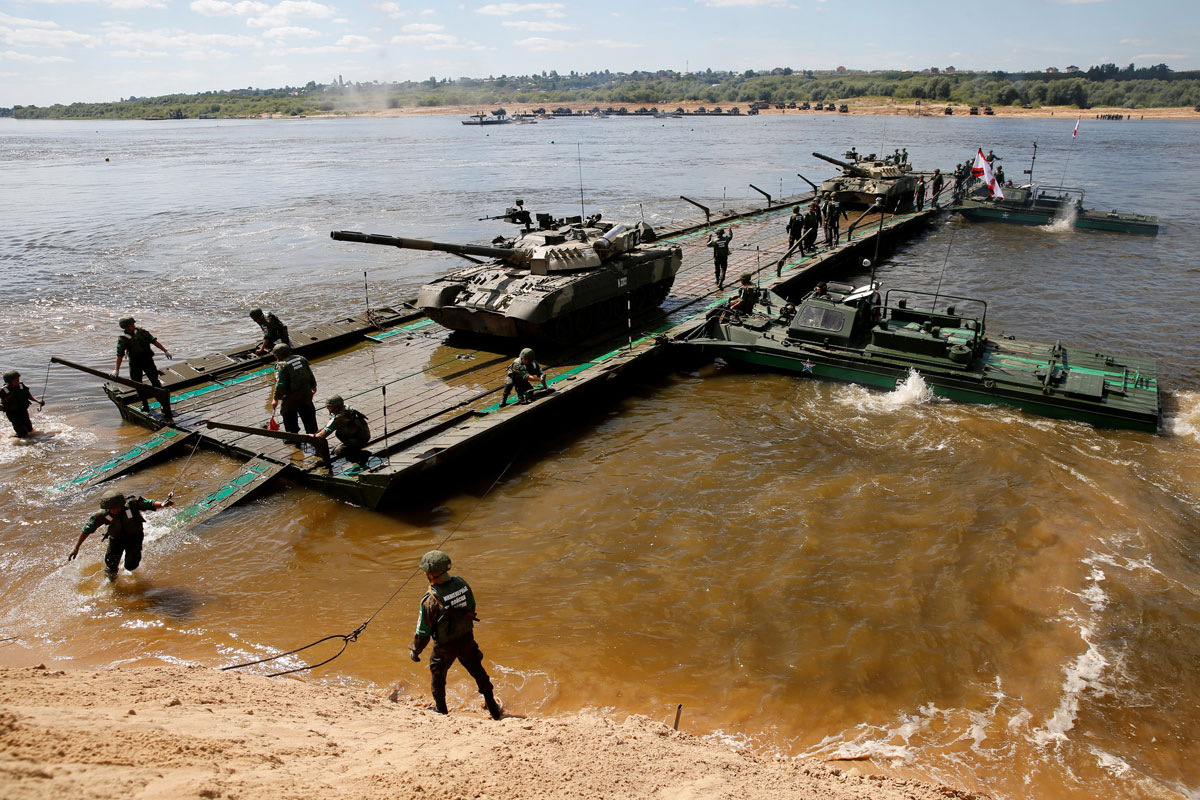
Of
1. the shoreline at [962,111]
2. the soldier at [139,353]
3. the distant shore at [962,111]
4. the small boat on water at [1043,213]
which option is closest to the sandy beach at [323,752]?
the soldier at [139,353]

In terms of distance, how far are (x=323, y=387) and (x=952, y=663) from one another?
10321 mm

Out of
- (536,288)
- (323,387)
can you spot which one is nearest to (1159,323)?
(536,288)

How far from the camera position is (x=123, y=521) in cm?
849

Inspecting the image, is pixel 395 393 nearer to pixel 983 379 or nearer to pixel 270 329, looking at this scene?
pixel 270 329

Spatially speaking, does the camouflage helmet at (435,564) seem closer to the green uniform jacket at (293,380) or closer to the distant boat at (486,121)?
the green uniform jacket at (293,380)

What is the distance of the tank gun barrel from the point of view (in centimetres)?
1256

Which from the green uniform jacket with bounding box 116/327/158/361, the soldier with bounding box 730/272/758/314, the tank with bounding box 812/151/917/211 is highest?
the tank with bounding box 812/151/917/211

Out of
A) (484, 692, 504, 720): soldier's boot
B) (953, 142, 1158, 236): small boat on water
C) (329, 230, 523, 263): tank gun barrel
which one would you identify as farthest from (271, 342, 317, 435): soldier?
(953, 142, 1158, 236): small boat on water

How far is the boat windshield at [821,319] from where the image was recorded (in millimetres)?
15164

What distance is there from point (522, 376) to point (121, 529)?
5844 millimetres

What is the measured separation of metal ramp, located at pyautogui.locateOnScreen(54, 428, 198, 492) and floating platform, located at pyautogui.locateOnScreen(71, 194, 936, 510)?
0.24 ft

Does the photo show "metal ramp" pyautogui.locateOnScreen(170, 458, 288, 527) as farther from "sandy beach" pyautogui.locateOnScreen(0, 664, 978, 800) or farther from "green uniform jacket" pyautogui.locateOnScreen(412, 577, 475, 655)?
"green uniform jacket" pyautogui.locateOnScreen(412, 577, 475, 655)

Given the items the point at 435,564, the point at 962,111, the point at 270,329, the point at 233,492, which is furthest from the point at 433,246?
the point at 962,111

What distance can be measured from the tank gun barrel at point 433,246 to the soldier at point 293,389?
2.13 metres
